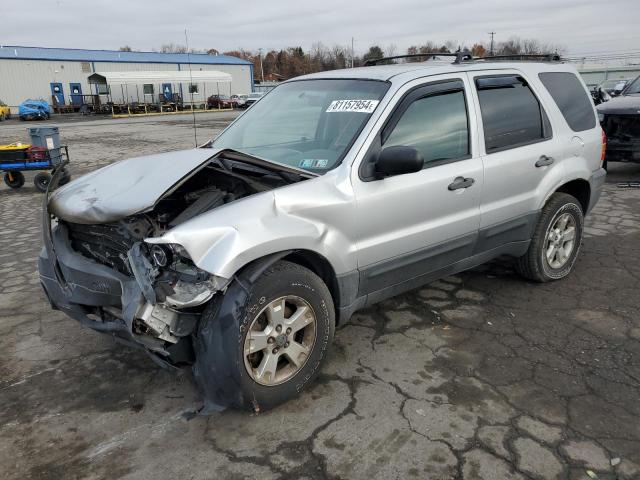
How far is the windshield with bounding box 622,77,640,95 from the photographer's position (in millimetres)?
10156

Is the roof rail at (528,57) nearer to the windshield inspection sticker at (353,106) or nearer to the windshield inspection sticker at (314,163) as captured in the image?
the windshield inspection sticker at (353,106)

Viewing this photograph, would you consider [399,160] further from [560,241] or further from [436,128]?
[560,241]

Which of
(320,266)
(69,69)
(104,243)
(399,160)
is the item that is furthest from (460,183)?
(69,69)

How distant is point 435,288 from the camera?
461 cm

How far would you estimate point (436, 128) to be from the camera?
3584mm

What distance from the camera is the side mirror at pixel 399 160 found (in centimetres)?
300

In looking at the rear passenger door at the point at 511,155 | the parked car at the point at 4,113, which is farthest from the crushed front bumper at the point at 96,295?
the parked car at the point at 4,113

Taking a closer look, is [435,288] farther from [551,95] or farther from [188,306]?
[188,306]

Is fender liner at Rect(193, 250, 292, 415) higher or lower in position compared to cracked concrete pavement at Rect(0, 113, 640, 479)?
higher

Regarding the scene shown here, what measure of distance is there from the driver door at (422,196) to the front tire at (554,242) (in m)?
0.91

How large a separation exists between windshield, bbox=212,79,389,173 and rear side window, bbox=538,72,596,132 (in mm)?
1892

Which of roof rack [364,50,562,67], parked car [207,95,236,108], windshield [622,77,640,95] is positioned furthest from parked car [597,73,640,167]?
parked car [207,95,236,108]

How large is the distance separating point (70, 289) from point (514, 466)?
255 cm

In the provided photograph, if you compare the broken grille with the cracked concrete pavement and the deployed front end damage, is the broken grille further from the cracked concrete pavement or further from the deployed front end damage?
the cracked concrete pavement
